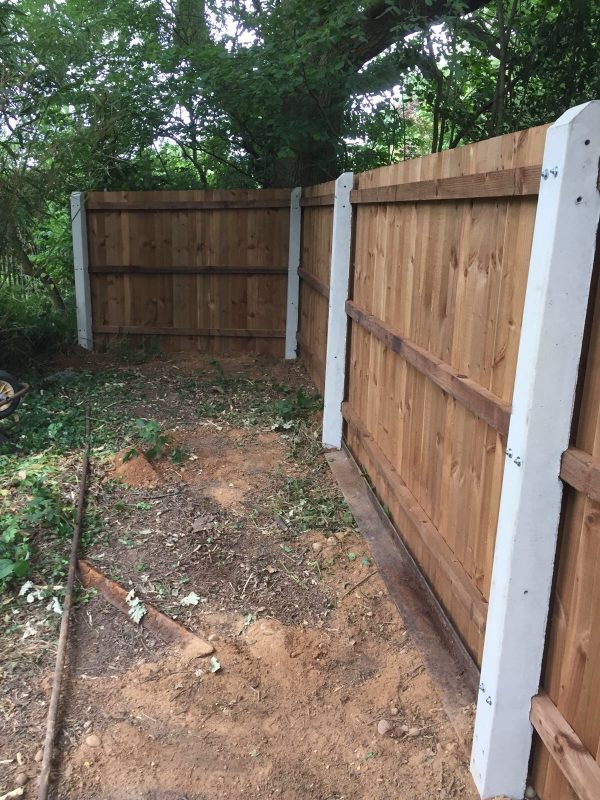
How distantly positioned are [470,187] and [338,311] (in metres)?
2.49

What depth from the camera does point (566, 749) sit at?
71.3 inches

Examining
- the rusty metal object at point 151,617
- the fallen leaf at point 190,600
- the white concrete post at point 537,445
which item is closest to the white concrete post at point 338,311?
the fallen leaf at point 190,600

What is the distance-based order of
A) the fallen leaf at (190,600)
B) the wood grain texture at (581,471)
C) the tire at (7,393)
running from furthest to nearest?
the tire at (7,393), the fallen leaf at (190,600), the wood grain texture at (581,471)

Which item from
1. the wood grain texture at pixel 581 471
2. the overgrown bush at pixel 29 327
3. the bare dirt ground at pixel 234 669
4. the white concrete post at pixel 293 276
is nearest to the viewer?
the wood grain texture at pixel 581 471

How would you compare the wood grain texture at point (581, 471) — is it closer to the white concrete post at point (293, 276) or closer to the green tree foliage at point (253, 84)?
the green tree foliage at point (253, 84)

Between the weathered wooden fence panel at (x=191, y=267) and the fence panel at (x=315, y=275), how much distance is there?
484 millimetres

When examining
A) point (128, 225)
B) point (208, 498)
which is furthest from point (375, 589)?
point (128, 225)

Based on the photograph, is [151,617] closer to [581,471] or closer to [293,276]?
[581,471]

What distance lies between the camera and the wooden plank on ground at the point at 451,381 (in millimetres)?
2154

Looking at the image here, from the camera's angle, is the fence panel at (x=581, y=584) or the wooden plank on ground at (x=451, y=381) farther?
the wooden plank on ground at (x=451, y=381)

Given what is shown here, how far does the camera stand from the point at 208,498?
14.1ft

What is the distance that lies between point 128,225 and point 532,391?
705 centimetres

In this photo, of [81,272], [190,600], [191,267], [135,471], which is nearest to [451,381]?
[190,600]

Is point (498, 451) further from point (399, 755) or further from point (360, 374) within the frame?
point (360, 374)
